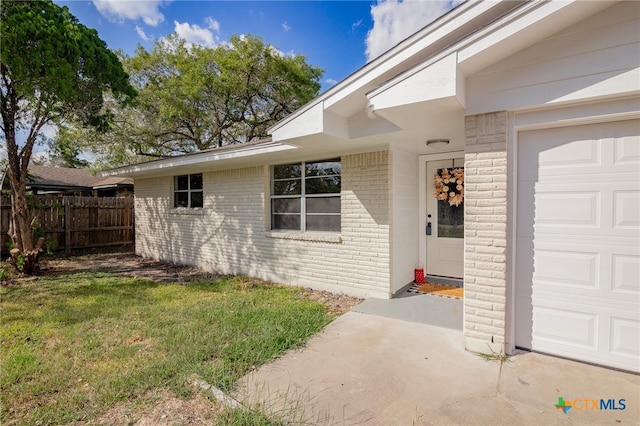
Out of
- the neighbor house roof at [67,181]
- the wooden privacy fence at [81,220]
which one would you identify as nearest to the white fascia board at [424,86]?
the wooden privacy fence at [81,220]

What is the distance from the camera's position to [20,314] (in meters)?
4.89

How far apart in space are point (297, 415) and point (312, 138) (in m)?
3.40

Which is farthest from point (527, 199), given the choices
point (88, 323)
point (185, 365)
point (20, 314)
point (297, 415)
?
point (20, 314)

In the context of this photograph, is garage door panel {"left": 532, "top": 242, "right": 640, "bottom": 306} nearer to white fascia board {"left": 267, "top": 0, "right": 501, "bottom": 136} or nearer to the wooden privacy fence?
white fascia board {"left": 267, "top": 0, "right": 501, "bottom": 136}

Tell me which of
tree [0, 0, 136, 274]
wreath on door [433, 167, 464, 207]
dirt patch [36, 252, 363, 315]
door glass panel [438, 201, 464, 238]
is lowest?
dirt patch [36, 252, 363, 315]

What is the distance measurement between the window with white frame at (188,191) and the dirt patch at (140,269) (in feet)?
6.20

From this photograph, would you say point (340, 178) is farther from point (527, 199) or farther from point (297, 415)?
point (297, 415)

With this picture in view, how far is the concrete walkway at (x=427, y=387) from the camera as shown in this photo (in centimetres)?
239

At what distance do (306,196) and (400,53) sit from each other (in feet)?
11.5

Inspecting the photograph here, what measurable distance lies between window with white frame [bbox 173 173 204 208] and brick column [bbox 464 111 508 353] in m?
7.41

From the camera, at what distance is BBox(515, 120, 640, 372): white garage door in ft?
9.27

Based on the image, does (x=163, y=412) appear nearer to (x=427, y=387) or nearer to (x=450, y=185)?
(x=427, y=387)

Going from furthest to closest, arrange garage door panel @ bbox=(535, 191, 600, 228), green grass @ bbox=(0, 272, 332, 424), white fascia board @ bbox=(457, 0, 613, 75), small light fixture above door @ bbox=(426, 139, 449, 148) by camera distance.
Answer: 1. small light fixture above door @ bbox=(426, 139, 449, 148)
2. garage door panel @ bbox=(535, 191, 600, 228)
3. green grass @ bbox=(0, 272, 332, 424)
4. white fascia board @ bbox=(457, 0, 613, 75)

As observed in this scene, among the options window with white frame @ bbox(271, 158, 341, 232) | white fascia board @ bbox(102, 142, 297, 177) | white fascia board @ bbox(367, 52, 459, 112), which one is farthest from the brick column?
white fascia board @ bbox(102, 142, 297, 177)
